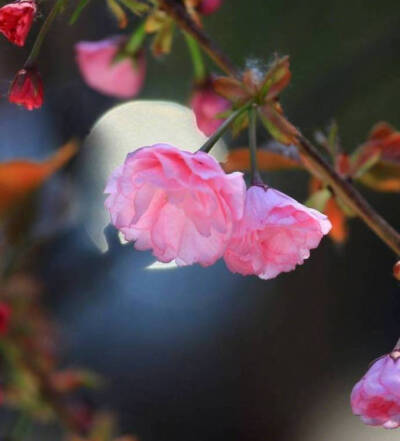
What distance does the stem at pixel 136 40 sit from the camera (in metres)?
0.62

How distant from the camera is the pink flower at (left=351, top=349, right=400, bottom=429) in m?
0.47

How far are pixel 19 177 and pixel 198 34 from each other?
24.4 inches

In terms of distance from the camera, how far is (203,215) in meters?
0.45

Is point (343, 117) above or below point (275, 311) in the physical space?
above

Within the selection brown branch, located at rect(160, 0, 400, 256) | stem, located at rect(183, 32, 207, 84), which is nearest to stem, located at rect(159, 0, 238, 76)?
brown branch, located at rect(160, 0, 400, 256)

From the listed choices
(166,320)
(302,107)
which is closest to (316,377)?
(166,320)

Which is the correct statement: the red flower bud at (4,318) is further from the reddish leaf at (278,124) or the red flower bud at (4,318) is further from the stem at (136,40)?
the reddish leaf at (278,124)

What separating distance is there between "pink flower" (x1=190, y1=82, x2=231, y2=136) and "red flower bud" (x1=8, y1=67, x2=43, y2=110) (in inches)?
8.2

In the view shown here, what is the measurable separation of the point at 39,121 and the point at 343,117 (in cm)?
50

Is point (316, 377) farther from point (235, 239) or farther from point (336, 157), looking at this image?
point (235, 239)

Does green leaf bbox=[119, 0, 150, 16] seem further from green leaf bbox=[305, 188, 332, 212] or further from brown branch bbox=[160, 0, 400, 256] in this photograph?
green leaf bbox=[305, 188, 332, 212]

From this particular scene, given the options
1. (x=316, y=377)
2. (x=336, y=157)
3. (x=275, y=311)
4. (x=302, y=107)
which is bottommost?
(x=316, y=377)

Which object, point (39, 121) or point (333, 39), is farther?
point (333, 39)

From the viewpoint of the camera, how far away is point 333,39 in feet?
5.15
